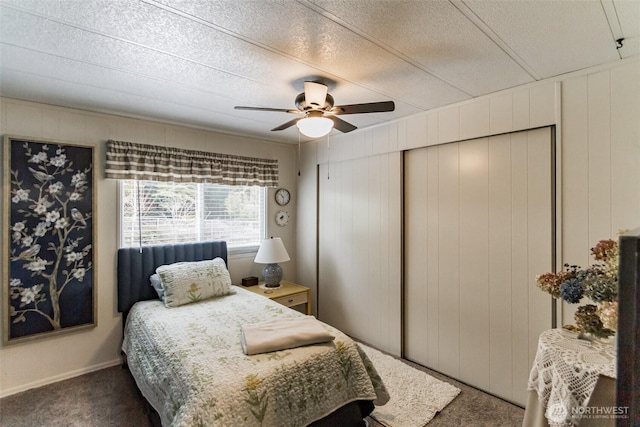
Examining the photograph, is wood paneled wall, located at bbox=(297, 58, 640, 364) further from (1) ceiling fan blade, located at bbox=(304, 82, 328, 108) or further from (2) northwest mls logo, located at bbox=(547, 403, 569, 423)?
(1) ceiling fan blade, located at bbox=(304, 82, 328, 108)

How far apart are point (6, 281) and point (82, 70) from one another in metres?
1.78

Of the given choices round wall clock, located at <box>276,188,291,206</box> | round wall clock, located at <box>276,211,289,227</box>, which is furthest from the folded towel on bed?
round wall clock, located at <box>276,188,291,206</box>

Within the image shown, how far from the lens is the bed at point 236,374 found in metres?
1.49

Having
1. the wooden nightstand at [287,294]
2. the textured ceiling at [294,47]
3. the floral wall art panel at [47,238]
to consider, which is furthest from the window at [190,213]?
the textured ceiling at [294,47]

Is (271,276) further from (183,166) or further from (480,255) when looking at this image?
(480,255)

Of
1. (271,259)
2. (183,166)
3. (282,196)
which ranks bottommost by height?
(271,259)

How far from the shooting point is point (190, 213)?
3.34m

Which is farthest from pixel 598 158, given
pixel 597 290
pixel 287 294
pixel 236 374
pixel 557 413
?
pixel 287 294

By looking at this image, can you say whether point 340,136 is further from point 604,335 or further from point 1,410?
point 1,410

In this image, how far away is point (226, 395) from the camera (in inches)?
57.8

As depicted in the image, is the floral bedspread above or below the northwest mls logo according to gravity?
below

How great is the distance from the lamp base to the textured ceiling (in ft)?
6.35

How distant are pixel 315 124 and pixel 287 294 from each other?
81.4 inches

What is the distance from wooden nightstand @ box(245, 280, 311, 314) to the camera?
3.32 metres
